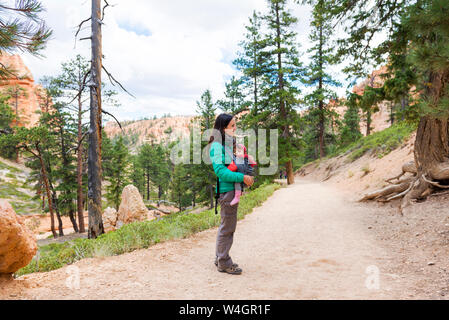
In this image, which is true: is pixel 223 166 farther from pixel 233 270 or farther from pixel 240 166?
pixel 233 270

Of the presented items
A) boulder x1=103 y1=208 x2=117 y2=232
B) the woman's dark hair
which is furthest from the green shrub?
boulder x1=103 y1=208 x2=117 y2=232

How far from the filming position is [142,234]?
511 cm

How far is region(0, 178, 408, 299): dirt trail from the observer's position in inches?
112

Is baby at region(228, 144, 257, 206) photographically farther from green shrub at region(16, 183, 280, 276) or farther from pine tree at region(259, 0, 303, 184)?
pine tree at region(259, 0, 303, 184)

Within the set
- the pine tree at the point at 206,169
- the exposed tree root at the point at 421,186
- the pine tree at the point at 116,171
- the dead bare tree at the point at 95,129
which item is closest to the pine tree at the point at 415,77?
the exposed tree root at the point at 421,186

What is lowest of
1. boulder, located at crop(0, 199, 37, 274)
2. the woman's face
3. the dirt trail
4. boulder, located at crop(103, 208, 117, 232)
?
boulder, located at crop(103, 208, 117, 232)

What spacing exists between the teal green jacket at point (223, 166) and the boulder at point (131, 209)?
20424mm

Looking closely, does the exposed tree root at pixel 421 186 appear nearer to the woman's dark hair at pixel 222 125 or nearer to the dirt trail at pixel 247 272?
the dirt trail at pixel 247 272

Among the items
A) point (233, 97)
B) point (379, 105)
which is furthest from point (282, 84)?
point (379, 105)

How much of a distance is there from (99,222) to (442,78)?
398 inches

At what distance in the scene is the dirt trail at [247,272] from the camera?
2838 millimetres

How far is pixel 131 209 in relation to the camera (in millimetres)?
22094

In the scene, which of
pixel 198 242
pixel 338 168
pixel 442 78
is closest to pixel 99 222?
pixel 198 242

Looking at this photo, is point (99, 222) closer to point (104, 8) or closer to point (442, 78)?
point (104, 8)
